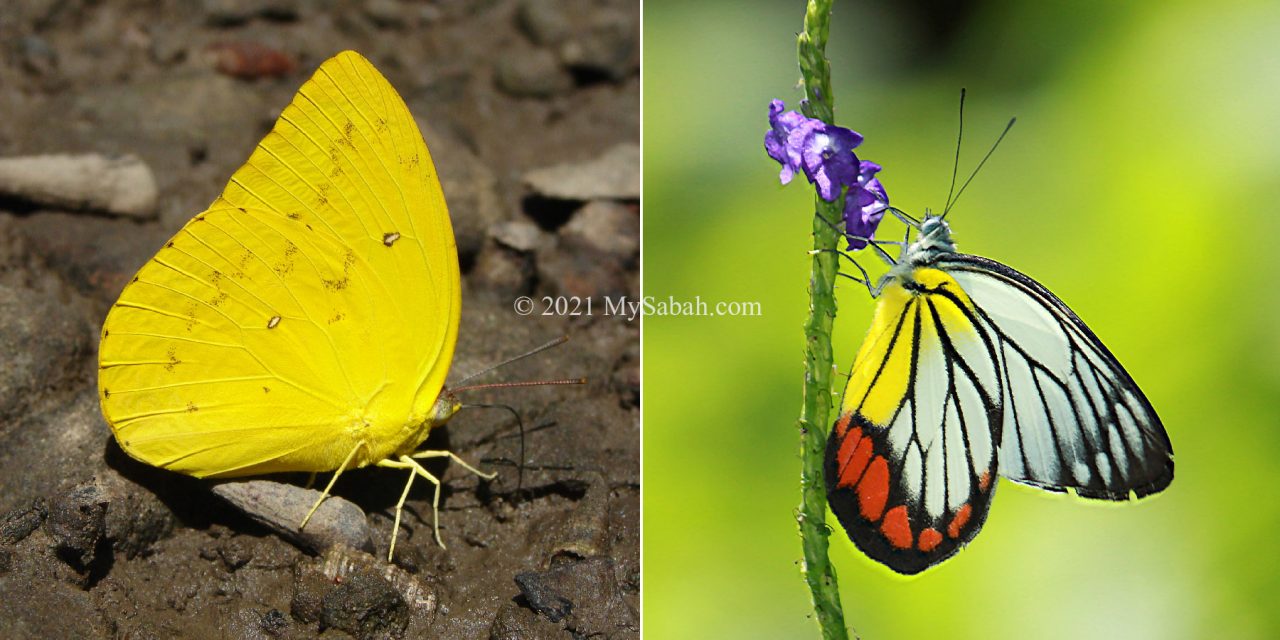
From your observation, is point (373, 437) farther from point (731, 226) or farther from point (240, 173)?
point (731, 226)

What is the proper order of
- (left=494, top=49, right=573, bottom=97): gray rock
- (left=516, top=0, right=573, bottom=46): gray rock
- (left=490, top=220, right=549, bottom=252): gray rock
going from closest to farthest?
1. (left=490, top=220, right=549, bottom=252): gray rock
2. (left=494, top=49, right=573, bottom=97): gray rock
3. (left=516, top=0, right=573, bottom=46): gray rock

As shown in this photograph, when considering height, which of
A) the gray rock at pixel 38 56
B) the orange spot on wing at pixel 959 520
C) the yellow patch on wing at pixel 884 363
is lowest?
the orange spot on wing at pixel 959 520

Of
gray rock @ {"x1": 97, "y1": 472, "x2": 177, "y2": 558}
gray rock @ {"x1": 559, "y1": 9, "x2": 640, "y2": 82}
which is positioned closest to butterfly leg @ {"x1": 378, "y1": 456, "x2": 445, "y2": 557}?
gray rock @ {"x1": 97, "y1": 472, "x2": 177, "y2": 558}

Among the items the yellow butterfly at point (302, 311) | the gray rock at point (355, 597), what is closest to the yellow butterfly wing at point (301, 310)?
the yellow butterfly at point (302, 311)

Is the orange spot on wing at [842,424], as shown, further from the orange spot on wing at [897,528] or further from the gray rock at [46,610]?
the gray rock at [46,610]

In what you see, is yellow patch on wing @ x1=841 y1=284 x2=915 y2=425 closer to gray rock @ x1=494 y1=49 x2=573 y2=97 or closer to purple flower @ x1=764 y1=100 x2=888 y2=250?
purple flower @ x1=764 y1=100 x2=888 y2=250

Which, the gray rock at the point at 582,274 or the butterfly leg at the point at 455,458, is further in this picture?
the gray rock at the point at 582,274

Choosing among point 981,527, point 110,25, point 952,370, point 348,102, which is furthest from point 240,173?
point 110,25

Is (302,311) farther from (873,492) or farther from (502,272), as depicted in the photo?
(873,492)
